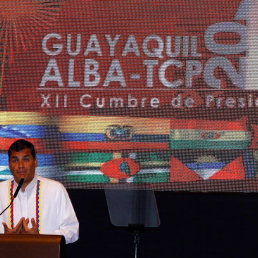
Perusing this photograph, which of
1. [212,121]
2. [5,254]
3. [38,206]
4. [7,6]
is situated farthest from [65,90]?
[5,254]

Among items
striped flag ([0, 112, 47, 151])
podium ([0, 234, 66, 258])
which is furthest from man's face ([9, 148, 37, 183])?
striped flag ([0, 112, 47, 151])

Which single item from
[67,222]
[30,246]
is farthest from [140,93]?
[30,246]

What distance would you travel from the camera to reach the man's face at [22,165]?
8.74 ft

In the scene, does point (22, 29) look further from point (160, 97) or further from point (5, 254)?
point (5, 254)

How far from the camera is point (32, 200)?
279 centimetres

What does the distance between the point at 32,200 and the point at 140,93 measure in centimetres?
169

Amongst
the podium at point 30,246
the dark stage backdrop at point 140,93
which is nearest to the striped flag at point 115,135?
the dark stage backdrop at point 140,93

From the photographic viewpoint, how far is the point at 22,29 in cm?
429

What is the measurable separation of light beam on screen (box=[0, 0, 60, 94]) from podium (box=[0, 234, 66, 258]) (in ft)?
8.60

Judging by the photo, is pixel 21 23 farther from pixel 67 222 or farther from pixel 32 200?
pixel 67 222

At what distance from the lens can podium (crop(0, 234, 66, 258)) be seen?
1.76 meters

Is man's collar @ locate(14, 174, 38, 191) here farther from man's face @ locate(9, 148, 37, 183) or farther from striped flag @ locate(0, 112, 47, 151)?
striped flag @ locate(0, 112, 47, 151)

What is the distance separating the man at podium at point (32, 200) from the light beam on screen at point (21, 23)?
1.63 meters

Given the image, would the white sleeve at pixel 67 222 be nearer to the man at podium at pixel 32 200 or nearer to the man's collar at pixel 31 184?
the man at podium at pixel 32 200
